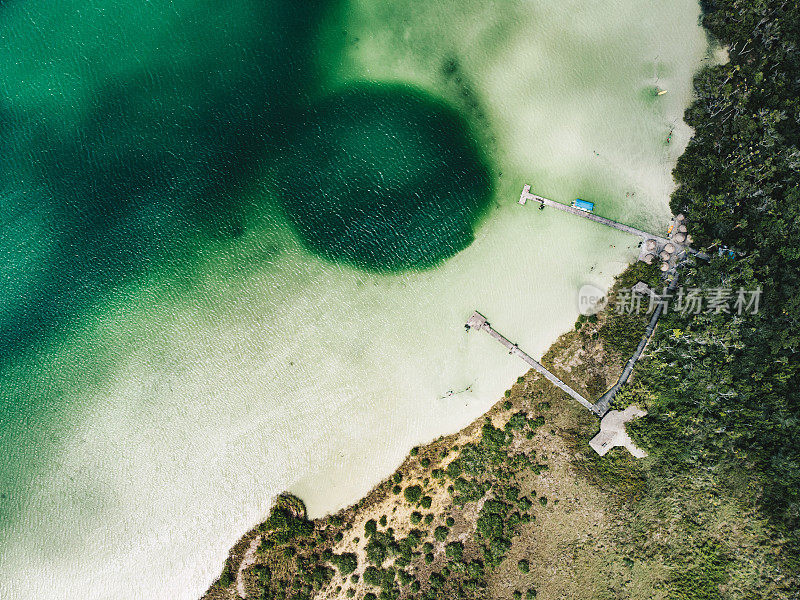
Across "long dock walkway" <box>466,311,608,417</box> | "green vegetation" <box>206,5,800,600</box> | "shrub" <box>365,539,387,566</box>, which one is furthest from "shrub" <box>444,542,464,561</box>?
"long dock walkway" <box>466,311,608,417</box>

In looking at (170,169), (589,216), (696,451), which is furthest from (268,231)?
(696,451)

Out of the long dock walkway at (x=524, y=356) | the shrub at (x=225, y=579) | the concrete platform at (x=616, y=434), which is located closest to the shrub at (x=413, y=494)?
the long dock walkway at (x=524, y=356)

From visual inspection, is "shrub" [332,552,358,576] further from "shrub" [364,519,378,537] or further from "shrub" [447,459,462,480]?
"shrub" [447,459,462,480]

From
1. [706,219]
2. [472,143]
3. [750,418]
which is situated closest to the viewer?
[750,418]

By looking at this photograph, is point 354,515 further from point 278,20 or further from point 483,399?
point 278,20

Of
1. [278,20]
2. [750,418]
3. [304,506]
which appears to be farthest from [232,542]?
[278,20]

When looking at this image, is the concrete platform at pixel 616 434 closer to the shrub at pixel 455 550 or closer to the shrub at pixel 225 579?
the shrub at pixel 455 550
